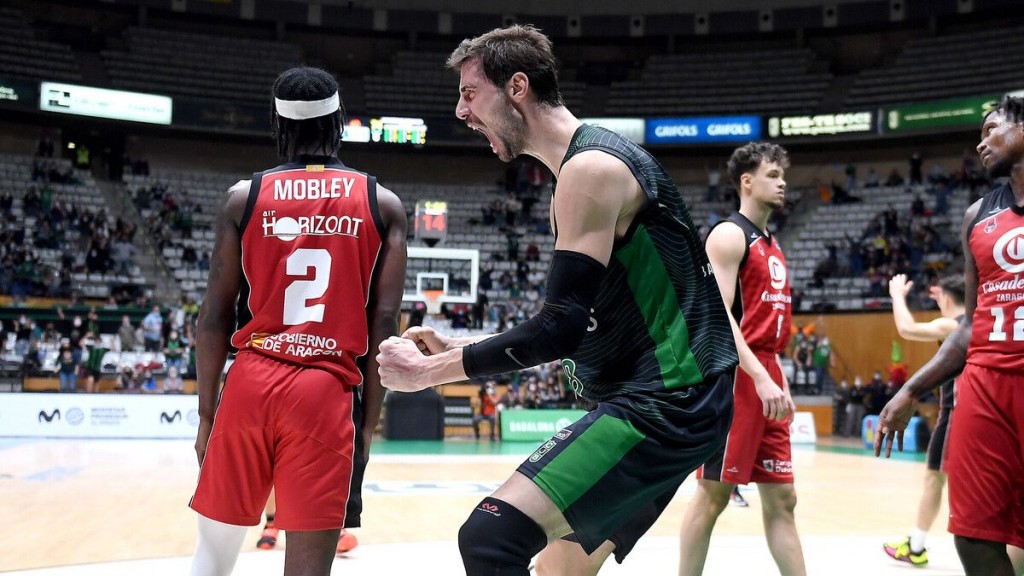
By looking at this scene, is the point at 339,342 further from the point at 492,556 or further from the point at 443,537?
the point at 443,537

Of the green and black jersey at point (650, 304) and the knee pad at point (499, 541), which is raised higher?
the green and black jersey at point (650, 304)

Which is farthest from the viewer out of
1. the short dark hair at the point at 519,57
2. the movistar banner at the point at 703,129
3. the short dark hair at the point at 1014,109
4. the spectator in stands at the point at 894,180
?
the movistar banner at the point at 703,129

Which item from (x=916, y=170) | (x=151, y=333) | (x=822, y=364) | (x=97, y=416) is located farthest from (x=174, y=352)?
(x=916, y=170)

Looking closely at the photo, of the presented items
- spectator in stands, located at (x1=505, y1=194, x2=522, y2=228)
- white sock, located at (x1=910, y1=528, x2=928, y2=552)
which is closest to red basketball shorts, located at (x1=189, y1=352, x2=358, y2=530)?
white sock, located at (x1=910, y1=528, x2=928, y2=552)

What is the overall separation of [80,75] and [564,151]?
2817 cm

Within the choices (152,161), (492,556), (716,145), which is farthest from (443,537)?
(152,161)

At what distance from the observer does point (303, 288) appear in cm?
280

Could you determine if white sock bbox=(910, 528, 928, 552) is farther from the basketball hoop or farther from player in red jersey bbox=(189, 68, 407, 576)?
the basketball hoop

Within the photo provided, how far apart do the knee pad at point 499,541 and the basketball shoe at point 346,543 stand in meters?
3.91

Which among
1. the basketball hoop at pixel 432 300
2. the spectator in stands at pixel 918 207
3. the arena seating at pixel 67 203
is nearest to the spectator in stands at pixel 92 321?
the arena seating at pixel 67 203

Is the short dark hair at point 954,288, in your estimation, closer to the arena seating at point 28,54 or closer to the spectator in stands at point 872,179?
the spectator in stands at point 872,179

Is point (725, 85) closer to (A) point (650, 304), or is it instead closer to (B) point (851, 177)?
(B) point (851, 177)

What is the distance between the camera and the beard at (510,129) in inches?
102

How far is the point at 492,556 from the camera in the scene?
225 cm
